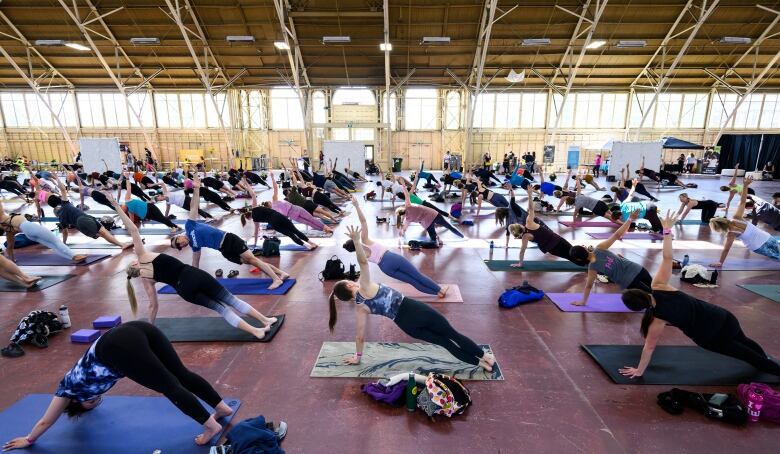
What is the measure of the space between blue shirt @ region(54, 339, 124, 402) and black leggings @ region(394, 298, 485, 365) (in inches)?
91.9

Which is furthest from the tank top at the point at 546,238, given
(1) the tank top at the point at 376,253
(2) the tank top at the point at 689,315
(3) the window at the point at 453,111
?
(3) the window at the point at 453,111

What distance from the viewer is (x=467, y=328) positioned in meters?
5.32

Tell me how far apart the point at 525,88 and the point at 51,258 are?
2805cm

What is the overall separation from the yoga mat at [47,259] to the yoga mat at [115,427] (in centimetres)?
502

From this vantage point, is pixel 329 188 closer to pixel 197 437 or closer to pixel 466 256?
pixel 466 256

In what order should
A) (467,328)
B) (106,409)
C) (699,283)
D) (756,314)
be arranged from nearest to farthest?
(106,409) < (467,328) < (756,314) < (699,283)

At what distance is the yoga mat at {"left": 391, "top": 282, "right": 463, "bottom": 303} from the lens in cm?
618

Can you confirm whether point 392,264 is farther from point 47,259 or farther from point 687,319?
point 47,259

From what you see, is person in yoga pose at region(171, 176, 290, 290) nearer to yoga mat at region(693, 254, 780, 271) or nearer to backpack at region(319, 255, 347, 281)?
backpack at region(319, 255, 347, 281)

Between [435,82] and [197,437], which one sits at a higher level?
[435,82]

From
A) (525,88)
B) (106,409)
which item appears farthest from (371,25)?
(106,409)

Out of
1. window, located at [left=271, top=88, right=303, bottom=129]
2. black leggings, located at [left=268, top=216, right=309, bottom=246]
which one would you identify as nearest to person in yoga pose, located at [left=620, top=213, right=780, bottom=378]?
black leggings, located at [left=268, top=216, right=309, bottom=246]

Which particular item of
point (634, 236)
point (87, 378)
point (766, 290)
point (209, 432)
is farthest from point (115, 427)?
point (634, 236)

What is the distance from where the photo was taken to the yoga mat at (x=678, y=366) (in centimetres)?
406
